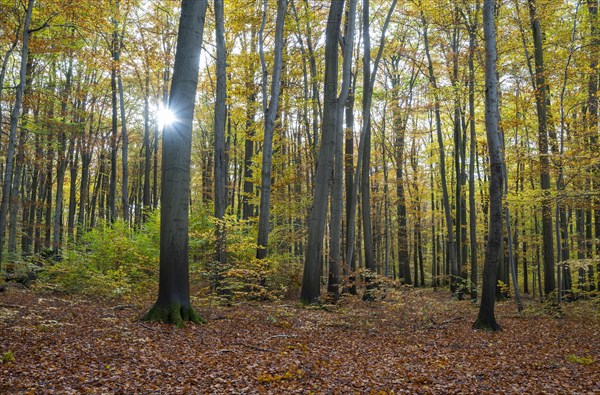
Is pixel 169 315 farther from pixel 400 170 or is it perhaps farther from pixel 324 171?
pixel 400 170

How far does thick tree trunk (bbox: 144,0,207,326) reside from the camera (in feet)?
24.0

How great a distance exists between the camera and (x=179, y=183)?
24.5 ft

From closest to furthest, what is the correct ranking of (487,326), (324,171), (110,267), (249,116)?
(487,326), (324,171), (110,267), (249,116)

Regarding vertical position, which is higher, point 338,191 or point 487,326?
point 338,191

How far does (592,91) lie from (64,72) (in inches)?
886

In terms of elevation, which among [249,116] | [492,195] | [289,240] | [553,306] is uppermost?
[249,116]

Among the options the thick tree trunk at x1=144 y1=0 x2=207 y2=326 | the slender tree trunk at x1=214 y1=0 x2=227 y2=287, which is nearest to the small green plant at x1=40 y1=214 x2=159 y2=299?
the slender tree trunk at x1=214 y1=0 x2=227 y2=287

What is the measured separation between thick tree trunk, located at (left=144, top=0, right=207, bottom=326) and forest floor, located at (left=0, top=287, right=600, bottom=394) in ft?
1.61

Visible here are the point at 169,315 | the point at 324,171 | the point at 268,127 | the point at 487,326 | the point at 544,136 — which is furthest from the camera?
the point at 544,136

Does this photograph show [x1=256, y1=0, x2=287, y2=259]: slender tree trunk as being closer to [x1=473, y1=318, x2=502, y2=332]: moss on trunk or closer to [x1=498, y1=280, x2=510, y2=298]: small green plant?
[x1=473, y1=318, x2=502, y2=332]: moss on trunk

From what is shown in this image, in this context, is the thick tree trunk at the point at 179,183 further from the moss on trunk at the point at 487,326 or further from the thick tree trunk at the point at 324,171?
the moss on trunk at the point at 487,326

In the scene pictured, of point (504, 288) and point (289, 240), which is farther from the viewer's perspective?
point (289, 240)

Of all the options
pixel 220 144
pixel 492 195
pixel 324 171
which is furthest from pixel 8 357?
pixel 492 195

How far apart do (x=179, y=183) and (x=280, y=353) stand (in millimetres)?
3548
